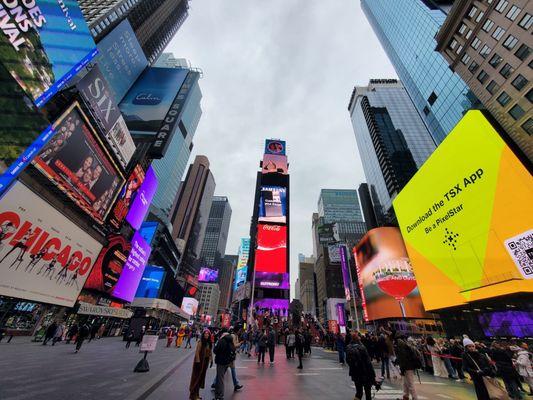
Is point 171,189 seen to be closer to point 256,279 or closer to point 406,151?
point 256,279

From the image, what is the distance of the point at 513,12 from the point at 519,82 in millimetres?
9884

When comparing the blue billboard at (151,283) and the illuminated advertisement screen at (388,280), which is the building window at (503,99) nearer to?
the illuminated advertisement screen at (388,280)

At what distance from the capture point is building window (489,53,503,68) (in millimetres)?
33487

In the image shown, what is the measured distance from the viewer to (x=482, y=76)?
118ft

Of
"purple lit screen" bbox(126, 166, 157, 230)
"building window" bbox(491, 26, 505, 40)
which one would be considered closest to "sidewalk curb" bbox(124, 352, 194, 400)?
"purple lit screen" bbox(126, 166, 157, 230)

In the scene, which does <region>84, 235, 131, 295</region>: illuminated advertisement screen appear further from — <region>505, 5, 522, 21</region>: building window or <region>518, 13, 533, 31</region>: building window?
<region>505, 5, 522, 21</region>: building window

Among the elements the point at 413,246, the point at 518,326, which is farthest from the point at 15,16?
the point at 518,326

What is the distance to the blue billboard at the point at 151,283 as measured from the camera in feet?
184

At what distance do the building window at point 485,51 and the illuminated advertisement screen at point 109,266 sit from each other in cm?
5970

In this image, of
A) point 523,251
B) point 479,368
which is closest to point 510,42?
point 523,251

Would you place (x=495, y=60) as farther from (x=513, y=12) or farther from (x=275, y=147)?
(x=275, y=147)

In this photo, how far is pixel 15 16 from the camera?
37.2 ft

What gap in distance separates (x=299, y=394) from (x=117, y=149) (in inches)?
993

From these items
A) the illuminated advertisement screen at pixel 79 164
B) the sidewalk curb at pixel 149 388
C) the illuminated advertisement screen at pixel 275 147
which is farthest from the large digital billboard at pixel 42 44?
the illuminated advertisement screen at pixel 275 147
